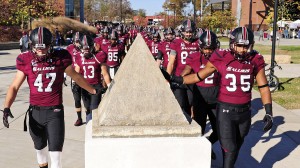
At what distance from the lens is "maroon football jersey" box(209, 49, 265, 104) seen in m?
4.45

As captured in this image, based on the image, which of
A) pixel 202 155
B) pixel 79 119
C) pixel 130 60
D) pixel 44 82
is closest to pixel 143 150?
pixel 202 155

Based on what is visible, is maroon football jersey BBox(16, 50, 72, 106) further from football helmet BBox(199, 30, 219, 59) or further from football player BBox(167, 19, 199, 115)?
football player BBox(167, 19, 199, 115)

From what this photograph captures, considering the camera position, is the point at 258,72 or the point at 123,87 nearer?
the point at 123,87

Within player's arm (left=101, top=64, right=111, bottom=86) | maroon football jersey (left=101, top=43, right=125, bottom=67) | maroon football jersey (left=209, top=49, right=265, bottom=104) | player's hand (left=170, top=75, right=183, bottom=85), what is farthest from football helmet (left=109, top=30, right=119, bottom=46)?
maroon football jersey (left=209, top=49, right=265, bottom=104)

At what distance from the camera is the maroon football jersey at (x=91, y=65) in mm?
7273

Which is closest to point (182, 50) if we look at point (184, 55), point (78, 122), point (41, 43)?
point (184, 55)

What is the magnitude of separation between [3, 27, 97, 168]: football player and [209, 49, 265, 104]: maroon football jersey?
1752 mm

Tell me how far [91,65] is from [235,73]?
353 centimetres

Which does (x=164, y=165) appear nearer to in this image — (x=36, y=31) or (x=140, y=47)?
(x=140, y=47)

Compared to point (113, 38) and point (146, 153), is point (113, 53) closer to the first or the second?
point (113, 38)

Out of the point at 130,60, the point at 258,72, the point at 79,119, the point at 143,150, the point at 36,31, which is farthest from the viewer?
the point at 79,119

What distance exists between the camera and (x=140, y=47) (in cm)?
394

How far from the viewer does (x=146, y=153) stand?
3.64 meters

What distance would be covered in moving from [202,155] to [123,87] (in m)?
1.01
